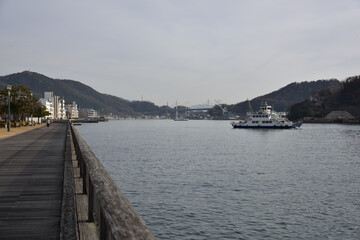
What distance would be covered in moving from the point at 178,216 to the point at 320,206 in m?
7.87

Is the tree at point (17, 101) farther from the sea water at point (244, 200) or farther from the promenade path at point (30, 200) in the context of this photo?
the promenade path at point (30, 200)

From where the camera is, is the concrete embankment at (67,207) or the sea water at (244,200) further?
the sea water at (244,200)

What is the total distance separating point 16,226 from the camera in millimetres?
6785

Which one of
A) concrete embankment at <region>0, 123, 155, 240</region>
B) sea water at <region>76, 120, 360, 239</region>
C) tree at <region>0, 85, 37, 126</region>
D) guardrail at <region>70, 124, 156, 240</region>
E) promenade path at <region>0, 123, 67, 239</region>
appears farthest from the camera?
tree at <region>0, 85, 37, 126</region>

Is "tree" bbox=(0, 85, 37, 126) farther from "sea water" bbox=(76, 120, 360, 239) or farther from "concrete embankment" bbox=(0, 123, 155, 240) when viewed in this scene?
"concrete embankment" bbox=(0, 123, 155, 240)

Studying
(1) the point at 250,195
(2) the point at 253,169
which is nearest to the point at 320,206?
(1) the point at 250,195

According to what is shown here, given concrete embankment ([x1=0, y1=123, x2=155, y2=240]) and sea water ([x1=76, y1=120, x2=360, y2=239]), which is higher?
concrete embankment ([x1=0, y1=123, x2=155, y2=240])

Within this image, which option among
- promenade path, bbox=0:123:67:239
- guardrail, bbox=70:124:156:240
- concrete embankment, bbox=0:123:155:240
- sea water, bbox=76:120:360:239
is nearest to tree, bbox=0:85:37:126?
sea water, bbox=76:120:360:239

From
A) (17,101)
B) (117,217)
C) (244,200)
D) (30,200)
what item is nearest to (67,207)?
(30,200)

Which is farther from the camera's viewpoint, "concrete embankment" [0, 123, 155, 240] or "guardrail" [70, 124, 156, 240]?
"concrete embankment" [0, 123, 155, 240]

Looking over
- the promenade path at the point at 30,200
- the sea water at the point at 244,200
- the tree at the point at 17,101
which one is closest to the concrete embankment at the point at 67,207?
the promenade path at the point at 30,200

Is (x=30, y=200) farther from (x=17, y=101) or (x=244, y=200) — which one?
(x=17, y=101)

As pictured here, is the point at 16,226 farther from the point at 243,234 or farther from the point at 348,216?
the point at 348,216

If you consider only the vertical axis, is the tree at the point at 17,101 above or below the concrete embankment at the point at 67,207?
above
